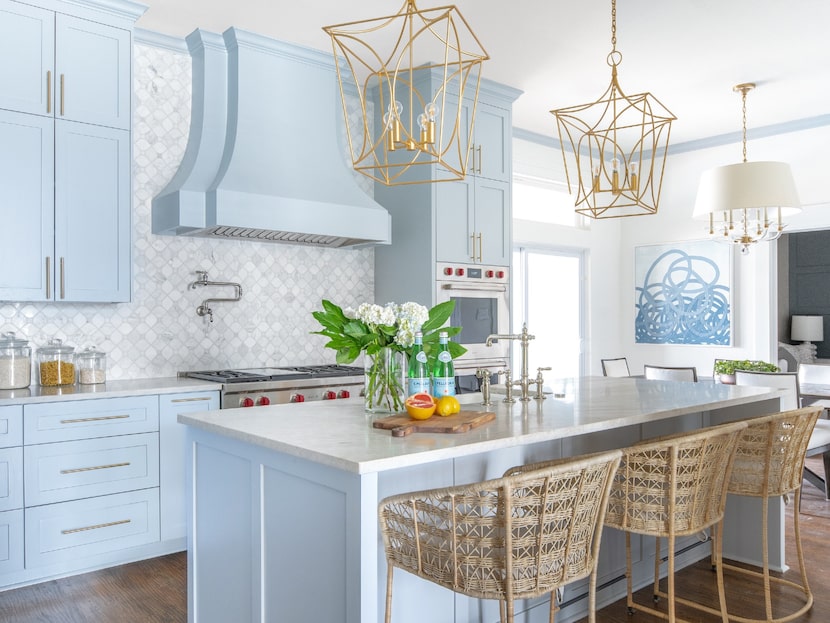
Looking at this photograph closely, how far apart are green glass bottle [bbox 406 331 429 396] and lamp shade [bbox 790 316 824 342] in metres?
9.67

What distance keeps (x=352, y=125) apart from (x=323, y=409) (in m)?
3.17

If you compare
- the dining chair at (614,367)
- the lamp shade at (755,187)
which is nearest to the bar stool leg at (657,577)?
the lamp shade at (755,187)

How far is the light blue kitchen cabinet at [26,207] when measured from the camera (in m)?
3.52

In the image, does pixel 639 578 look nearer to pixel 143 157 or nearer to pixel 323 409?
pixel 323 409

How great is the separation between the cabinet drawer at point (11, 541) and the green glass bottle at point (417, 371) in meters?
2.07

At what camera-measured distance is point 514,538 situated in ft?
5.99

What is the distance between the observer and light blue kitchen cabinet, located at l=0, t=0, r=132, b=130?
3.52 m

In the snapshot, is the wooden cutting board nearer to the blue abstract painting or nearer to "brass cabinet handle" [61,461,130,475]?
"brass cabinet handle" [61,461,130,475]

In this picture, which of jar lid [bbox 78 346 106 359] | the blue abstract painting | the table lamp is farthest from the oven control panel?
the table lamp

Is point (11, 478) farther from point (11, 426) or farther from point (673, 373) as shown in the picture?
point (673, 373)

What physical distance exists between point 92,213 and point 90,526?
1611 mm

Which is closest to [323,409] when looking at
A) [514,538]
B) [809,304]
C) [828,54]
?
[514,538]

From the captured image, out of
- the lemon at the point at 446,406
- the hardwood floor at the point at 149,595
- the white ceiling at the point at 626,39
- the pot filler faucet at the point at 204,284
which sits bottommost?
the hardwood floor at the point at 149,595

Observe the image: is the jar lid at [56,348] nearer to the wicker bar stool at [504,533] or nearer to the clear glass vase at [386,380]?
the clear glass vase at [386,380]
